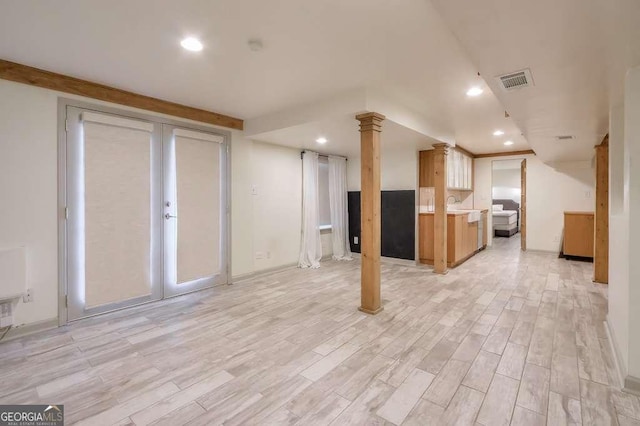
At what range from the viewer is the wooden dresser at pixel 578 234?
5.77 m

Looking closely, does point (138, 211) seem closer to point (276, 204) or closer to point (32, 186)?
point (32, 186)

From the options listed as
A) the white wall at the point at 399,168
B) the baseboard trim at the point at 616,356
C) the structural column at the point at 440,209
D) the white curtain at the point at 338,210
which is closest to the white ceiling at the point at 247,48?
the structural column at the point at 440,209

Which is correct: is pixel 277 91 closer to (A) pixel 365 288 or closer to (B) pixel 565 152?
(A) pixel 365 288

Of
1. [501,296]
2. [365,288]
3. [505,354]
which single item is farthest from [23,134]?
[501,296]

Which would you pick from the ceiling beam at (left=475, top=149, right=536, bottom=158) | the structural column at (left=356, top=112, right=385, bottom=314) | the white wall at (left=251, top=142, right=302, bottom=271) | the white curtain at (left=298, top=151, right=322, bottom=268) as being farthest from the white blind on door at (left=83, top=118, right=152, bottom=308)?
the ceiling beam at (left=475, top=149, right=536, bottom=158)

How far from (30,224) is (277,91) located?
269cm

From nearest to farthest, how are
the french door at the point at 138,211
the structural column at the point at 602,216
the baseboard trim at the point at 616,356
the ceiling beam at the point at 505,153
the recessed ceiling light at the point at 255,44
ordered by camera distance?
the baseboard trim at the point at 616,356 → the recessed ceiling light at the point at 255,44 → the french door at the point at 138,211 → the structural column at the point at 602,216 → the ceiling beam at the point at 505,153

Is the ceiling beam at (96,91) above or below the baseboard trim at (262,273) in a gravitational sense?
above

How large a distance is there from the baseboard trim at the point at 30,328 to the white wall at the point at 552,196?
8.61 m

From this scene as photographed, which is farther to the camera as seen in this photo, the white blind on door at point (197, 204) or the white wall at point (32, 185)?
the white blind on door at point (197, 204)

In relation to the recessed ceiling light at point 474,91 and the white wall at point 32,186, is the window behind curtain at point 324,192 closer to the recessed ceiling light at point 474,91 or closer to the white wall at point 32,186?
the recessed ceiling light at point 474,91

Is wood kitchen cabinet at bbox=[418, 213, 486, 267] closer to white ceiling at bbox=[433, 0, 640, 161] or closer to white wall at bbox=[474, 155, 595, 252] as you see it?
white wall at bbox=[474, 155, 595, 252]

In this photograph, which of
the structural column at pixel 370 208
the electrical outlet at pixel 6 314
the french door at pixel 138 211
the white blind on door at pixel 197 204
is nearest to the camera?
the electrical outlet at pixel 6 314

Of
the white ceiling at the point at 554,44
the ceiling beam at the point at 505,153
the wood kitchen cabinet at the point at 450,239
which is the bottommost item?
the wood kitchen cabinet at the point at 450,239
